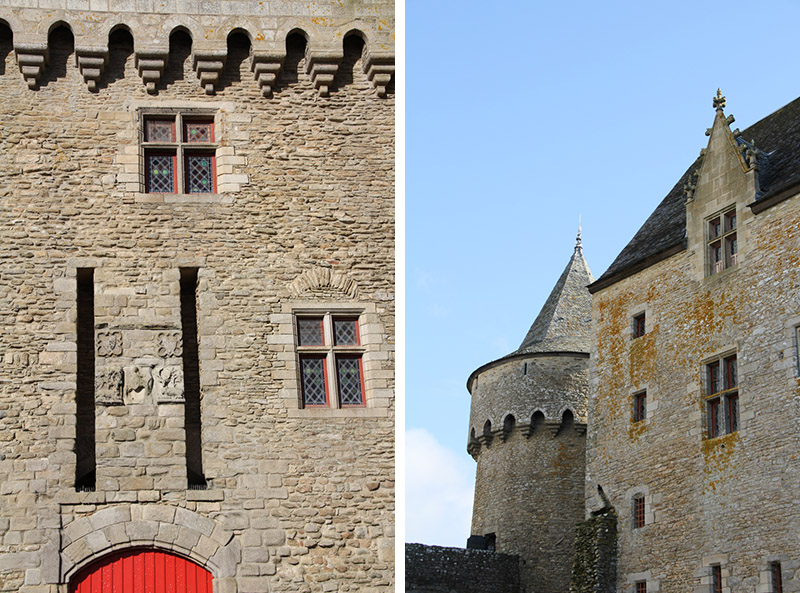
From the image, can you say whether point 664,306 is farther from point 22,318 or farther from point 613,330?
point 22,318

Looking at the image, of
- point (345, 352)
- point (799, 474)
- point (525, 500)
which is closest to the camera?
point (345, 352)

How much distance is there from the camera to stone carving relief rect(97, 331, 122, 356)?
15648mm

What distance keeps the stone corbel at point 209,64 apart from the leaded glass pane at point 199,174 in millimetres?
884

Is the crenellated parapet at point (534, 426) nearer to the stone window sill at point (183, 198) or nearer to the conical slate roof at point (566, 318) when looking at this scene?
the conical slate roof at point (566, 318)

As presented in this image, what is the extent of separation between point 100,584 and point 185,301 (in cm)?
356

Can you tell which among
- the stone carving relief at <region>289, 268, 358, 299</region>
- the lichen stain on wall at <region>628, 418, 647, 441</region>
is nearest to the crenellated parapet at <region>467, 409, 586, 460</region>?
the lichen stain on wall at <region>628, 418, 647, 441</region>

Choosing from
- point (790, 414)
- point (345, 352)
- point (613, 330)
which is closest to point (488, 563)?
point (613, 330)

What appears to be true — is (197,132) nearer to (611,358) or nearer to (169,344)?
(169,344)

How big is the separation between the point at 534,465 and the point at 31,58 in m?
16.3

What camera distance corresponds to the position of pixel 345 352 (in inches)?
637

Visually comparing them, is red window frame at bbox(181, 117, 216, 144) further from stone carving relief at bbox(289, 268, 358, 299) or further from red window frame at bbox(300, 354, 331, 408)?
red window frame at bbox(300, 354, 331, 408)

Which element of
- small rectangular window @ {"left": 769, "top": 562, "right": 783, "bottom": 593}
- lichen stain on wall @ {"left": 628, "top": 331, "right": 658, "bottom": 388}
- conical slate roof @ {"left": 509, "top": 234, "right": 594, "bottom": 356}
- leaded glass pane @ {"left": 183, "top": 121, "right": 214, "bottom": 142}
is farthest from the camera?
conical slate roof @ {"left": 509, "top": 234, "right": 594, "bottom": 356}

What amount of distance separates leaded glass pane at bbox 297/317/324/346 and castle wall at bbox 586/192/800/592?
8.15 metres

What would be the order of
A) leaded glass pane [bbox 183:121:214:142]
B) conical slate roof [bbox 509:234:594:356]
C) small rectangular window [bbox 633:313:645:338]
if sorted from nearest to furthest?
leaded glass pane [bbox 183:121:214:142] → small rectangular window [bbox 633:313:645:338] → conical slate roof [bbox 509:234:594:356]
